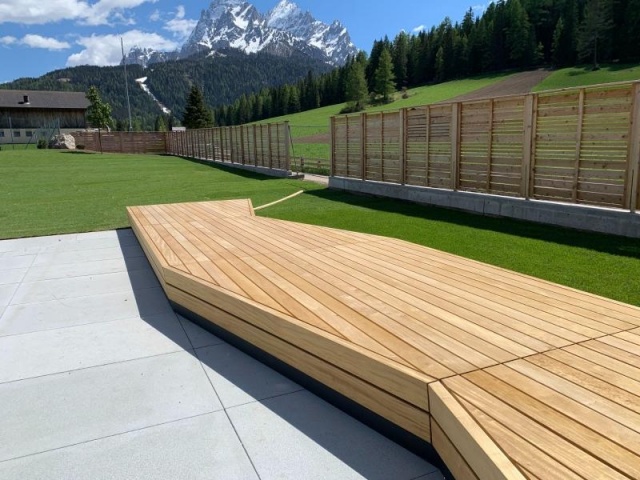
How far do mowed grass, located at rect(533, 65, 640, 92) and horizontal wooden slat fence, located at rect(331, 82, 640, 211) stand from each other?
47.7 metres

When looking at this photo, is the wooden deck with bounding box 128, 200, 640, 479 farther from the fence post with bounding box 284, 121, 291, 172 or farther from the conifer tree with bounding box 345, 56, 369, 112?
the conifer tree with bounding box 345, 56, 369, 112

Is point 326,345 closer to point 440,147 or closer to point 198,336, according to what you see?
point 198,336

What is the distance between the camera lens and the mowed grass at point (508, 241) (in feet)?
13.9

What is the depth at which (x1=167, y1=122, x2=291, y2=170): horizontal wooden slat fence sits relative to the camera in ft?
56.3

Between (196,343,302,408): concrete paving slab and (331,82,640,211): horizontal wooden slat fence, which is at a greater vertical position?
(331,82,640,211): horizontal wooden slat fence

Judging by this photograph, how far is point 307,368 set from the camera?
2602 mm

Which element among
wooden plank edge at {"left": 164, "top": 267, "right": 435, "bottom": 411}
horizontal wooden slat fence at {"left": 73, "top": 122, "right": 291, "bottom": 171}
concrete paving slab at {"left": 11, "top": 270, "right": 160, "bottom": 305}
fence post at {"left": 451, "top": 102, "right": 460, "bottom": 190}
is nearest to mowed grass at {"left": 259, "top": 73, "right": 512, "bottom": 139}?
horizontal wooden slat fence at {"left": 73, "top": 122, "right": 291, "bottom": 171}

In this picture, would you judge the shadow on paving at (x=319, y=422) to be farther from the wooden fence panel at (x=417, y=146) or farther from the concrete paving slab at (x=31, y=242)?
the wooden fence panel at (x=417, y=146)

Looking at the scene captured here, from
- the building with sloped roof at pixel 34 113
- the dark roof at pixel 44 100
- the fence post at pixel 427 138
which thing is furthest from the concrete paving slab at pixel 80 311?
the dark roof at pixel 44 100

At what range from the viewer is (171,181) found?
16.0m

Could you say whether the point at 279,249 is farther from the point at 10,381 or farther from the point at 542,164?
the point at 542,164

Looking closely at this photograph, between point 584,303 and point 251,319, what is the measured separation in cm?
207

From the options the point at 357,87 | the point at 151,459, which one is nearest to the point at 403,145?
the point at 151,459

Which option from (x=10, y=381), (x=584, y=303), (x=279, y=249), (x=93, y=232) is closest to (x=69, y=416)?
(x=10, y=381)
